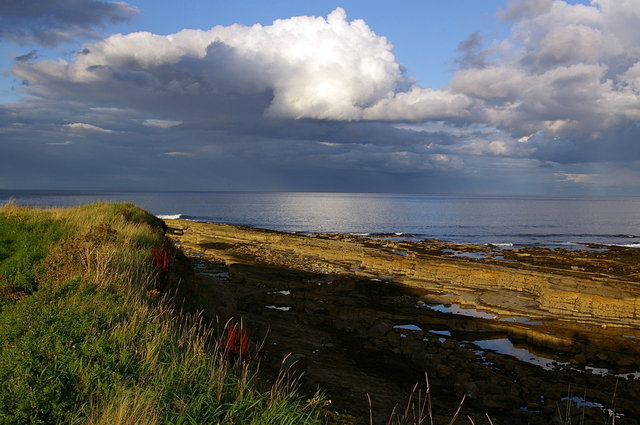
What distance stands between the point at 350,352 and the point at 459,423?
489 centimetres

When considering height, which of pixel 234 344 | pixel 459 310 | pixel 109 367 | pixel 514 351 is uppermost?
pixel 109 367

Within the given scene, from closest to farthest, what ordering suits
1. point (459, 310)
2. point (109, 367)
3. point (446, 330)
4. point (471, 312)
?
1. point (109, 367)
2. point (446, 330)
3. point (471, 312)
4. point (459, 310)

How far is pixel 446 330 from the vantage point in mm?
17656

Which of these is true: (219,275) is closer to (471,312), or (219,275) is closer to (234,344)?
(471,312)

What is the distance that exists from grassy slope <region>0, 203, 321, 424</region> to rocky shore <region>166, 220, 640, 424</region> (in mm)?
3844

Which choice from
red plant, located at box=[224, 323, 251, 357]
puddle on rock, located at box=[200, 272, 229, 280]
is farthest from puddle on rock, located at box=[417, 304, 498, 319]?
red plant, located at box=[224, 323, 251, 357]

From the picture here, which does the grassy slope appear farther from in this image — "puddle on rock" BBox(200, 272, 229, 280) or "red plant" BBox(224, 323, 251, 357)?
"puddle on rock" BBox(200, 272, 229, 280)

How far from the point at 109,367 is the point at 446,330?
1453cm

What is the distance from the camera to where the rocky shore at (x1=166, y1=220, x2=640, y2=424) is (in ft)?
Result: 38.3

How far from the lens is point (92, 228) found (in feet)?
46.4

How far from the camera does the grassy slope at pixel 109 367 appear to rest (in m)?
4.69

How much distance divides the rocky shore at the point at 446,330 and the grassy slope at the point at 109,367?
3844 millimetres

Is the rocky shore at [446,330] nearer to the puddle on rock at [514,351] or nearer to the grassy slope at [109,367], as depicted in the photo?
the puddle on rock at [514,351]

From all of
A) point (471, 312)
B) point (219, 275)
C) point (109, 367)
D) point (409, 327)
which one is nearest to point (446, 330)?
point (409, 327)
